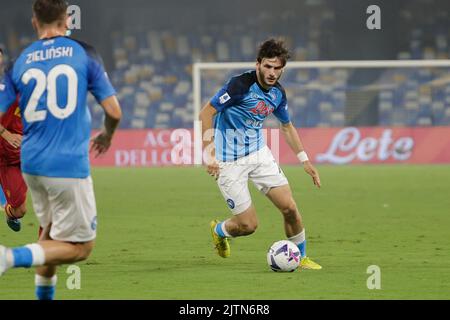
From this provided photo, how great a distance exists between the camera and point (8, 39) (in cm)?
3294

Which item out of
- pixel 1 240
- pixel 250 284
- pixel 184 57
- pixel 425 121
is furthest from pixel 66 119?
pixel 184 57

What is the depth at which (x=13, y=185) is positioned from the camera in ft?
36.0

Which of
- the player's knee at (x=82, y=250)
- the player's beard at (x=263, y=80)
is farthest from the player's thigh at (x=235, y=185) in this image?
the player's knee at (x=82, y=250)

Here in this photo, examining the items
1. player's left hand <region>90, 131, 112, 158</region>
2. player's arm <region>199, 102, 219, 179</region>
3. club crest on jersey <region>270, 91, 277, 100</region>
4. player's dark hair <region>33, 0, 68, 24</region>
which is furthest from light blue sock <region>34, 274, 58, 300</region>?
club crest on jersey <region>270, 91, 277, 100</region>

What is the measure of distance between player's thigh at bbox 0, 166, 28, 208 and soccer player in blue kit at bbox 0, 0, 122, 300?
4.70m

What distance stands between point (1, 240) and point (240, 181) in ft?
11.9

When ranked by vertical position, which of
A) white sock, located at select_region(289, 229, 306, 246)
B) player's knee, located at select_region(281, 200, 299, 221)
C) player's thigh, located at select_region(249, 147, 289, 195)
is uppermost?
player's thigh, located at select_region(249, 147, 289, 195)

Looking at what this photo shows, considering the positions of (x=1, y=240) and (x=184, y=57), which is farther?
(x=184, y=57)

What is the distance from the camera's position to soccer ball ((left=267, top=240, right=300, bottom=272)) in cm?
895

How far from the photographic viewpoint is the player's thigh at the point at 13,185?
11.0 metres

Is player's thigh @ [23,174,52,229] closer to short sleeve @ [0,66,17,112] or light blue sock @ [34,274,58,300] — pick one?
light blue sock @ [34,274,58,300]

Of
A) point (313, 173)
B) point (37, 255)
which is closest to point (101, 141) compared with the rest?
point (37, 255)

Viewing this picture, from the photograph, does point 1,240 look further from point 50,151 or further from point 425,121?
point 425,121

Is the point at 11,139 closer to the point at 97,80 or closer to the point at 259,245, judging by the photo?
the point at 97,80
